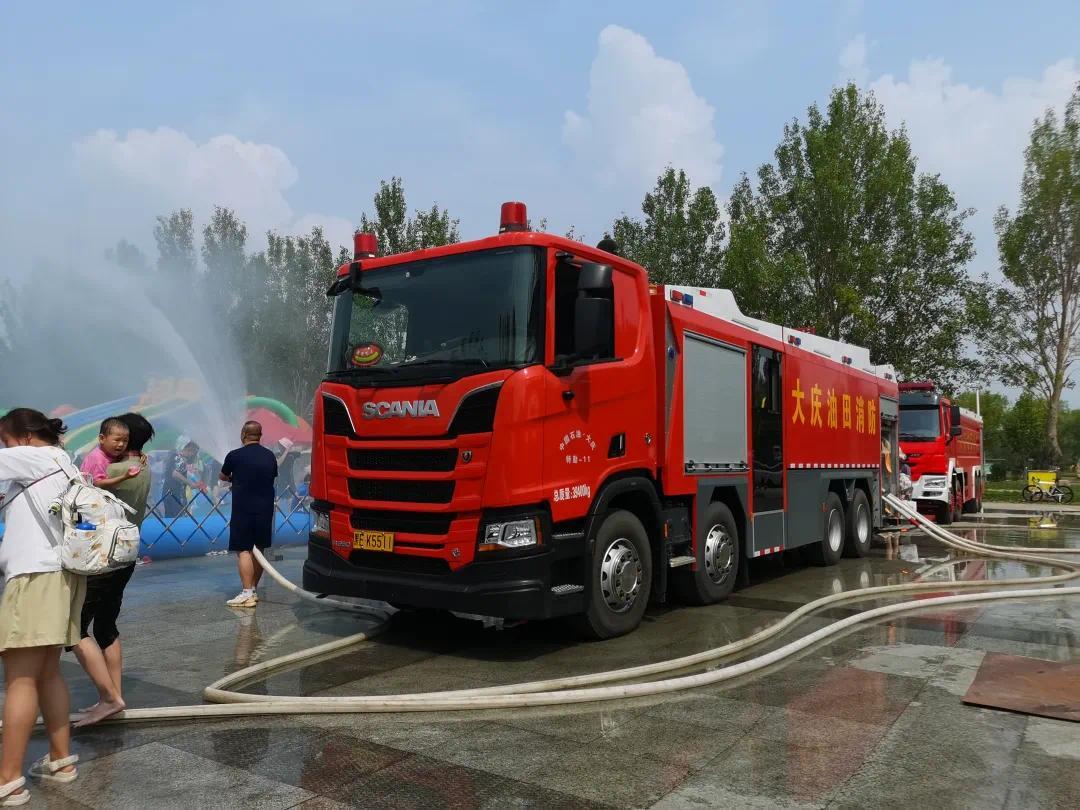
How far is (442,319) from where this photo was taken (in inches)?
242

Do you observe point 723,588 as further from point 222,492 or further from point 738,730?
point 222,492

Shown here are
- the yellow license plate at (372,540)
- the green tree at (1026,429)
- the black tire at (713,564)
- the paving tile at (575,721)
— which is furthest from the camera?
the green tree at (1026,429)

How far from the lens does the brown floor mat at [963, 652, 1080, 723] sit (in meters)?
4.76

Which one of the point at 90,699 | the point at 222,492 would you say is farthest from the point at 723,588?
the point at 222,492

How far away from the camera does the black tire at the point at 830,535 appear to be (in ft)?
36.1

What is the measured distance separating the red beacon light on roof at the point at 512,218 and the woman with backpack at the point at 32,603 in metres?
3.49

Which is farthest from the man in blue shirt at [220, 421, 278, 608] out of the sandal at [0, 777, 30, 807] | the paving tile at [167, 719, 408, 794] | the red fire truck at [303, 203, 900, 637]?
the sandal at [0, 777, 30, 807]

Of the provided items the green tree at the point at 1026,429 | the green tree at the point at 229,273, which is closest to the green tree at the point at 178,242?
the green tree at the point at 229,273

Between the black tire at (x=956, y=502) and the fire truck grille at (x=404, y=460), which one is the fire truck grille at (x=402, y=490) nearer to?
the fire truck grille at (x=404, y=460)

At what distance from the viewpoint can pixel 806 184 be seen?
100 ft

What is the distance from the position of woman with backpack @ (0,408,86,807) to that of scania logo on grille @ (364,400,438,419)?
2.45 metres

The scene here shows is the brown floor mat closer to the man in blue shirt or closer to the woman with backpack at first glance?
the woman with backpack

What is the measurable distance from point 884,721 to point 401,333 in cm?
421

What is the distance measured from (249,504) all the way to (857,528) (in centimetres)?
858
